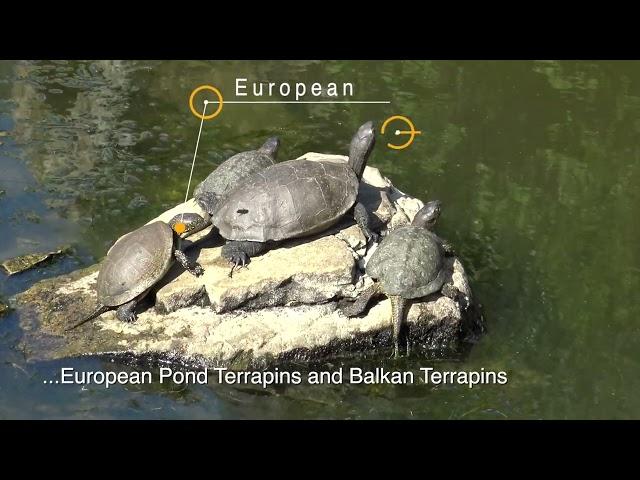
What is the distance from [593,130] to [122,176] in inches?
298

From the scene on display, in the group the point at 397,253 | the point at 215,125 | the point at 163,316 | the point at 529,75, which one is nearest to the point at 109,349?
the point at 163,316

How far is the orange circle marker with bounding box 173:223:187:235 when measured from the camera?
27.4 ft

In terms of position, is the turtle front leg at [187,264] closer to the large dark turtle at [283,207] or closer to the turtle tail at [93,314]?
the large dark turtle at [283,207]

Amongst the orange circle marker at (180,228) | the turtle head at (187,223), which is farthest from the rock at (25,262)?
the orange circle marker at (180,228)

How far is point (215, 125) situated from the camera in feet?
40.8

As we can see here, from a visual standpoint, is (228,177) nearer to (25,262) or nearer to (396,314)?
(25,262)

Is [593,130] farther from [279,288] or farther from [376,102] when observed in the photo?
[279,288]

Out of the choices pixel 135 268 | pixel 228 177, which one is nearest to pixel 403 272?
pixel 228 177

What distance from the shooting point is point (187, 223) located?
8.48 metres

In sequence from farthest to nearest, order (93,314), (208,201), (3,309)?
(208,201)
(3,309)
(93,314)

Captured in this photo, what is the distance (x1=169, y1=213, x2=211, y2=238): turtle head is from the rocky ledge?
300mm

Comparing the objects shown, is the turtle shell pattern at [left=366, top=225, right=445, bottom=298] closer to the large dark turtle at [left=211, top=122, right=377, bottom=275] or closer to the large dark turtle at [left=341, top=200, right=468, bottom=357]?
the large dark turtle at [left=341, top=200, right=468, bottom=357]

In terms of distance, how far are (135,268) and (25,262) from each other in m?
1.90

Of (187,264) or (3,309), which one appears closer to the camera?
(187,264)
